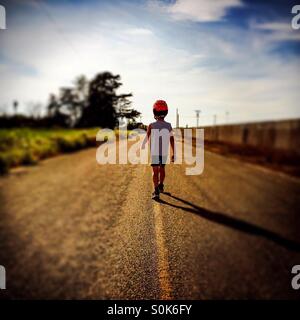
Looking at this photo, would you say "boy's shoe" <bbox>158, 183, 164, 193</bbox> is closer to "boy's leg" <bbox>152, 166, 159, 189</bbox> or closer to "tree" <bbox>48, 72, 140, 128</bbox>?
"boy's leg" <bbox>152, 166, 159, 189</bbox>

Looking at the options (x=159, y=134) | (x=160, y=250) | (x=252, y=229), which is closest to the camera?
(x=252, y=229)

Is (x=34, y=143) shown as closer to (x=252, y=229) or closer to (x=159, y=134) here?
(x=159, y=134)

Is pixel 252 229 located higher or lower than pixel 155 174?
lower

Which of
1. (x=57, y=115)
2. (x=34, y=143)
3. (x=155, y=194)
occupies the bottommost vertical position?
(x=155, y=194)

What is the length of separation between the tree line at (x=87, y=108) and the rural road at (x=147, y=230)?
0.21 meters

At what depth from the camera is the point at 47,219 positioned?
4.75ft

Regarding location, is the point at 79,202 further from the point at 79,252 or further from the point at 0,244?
the point at 0,244

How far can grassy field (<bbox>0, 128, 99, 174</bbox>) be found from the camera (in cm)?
142

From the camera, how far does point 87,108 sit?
146cm

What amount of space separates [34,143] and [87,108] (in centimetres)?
33

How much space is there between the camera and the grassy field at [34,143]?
4.65 ft

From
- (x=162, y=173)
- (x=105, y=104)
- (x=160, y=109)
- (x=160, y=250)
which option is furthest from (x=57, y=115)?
(x=160, y=250)
